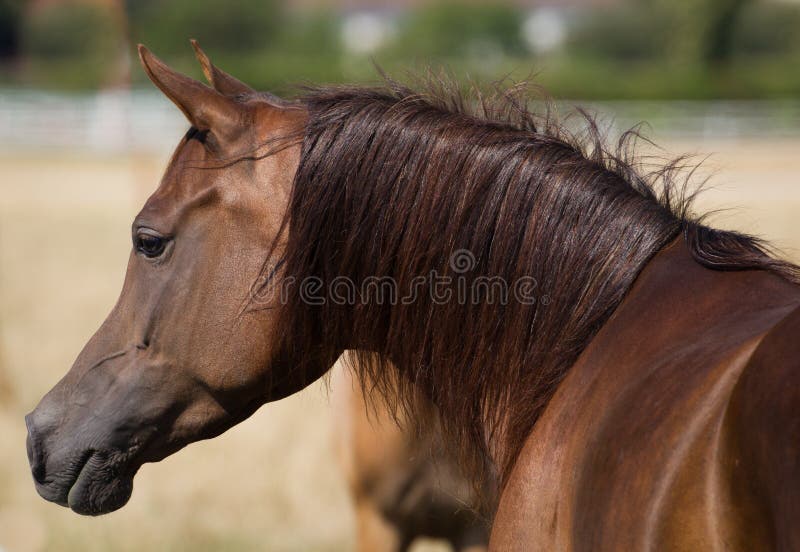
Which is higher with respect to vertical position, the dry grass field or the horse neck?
the horse neck

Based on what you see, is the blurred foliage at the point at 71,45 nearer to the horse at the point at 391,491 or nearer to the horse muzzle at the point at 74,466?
the horse at the point at 391,491

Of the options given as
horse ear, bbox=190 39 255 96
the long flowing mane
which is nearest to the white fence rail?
horse ear, bbox=190 39 255 96

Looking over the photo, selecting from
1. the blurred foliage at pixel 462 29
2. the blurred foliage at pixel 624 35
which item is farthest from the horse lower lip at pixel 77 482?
the blurred foliage at pixel 624 35

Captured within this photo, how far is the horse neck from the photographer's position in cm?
208

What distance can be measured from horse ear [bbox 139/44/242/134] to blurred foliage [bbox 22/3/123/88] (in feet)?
109

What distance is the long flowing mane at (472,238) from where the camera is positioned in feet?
6.82

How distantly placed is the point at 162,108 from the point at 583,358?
2795cm

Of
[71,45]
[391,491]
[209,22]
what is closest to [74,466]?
[391,491]

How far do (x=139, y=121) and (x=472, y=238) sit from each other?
27.2 metres

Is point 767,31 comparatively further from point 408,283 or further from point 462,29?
point 408,283

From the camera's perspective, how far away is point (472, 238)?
2.14 meters

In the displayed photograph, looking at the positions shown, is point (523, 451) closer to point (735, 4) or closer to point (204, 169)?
point (204, 169)

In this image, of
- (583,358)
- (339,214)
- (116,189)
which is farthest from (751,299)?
(116,189)

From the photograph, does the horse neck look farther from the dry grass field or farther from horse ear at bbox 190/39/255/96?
the dry grass field
